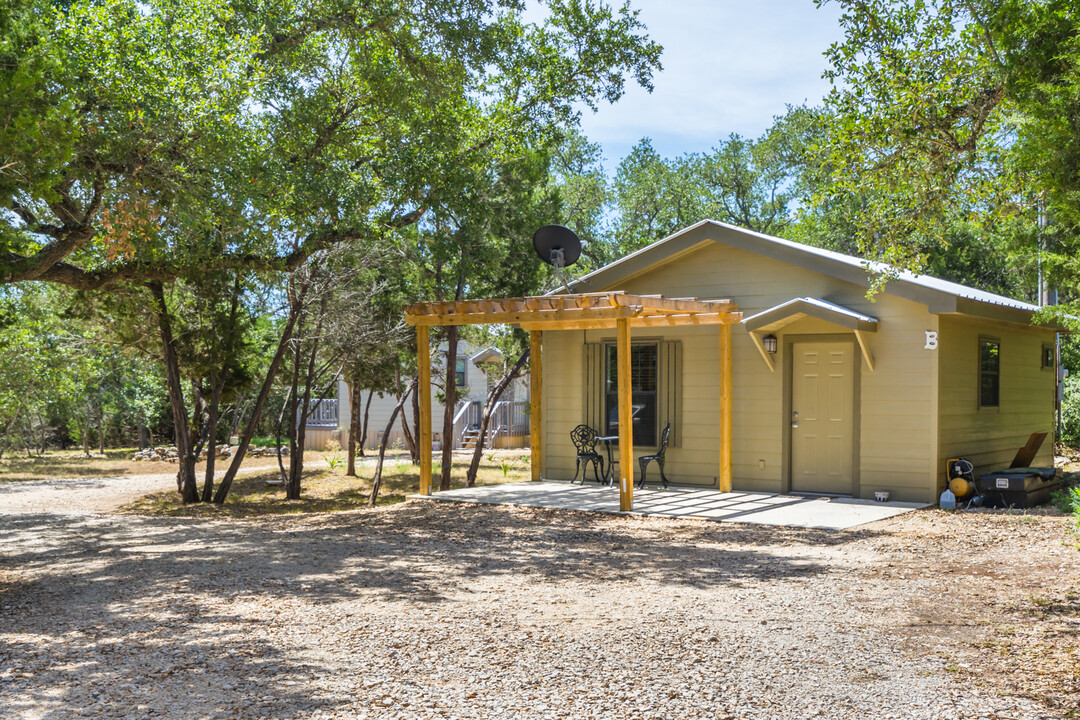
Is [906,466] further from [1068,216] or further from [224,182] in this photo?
[224,182]

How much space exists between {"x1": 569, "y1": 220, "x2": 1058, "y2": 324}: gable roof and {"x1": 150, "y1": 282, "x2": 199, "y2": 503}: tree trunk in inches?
238

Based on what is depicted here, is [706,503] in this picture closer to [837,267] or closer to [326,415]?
[837,267]

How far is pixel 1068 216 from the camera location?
161 inches

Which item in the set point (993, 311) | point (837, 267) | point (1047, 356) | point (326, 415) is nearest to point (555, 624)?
point (837, 267)

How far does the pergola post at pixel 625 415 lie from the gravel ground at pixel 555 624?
0.83m

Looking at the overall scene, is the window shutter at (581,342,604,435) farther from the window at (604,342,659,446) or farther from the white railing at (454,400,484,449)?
the white railing at (454,400,484,449)

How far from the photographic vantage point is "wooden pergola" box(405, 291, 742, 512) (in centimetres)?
917

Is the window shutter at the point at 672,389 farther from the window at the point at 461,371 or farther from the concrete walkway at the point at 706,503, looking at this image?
the window at the point at 461,371

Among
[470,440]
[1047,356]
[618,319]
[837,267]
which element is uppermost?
[837,267]

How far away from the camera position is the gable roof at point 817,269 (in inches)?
364

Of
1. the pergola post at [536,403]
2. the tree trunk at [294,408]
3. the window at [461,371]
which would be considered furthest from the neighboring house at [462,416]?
the pergola post at [536,403]

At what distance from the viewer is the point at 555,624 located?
4.95 m

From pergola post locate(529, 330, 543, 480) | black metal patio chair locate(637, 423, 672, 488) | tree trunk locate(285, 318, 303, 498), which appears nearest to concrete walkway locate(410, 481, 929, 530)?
black metal patio chair locate(637, 423, 672, 488)

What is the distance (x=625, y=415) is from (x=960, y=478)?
3848 mm
